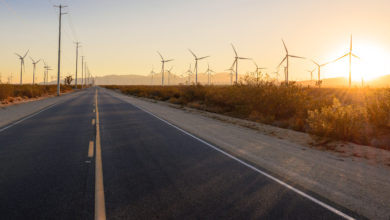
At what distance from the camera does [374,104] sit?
12.9m

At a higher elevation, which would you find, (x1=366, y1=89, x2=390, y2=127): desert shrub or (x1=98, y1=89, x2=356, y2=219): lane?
(x1=366, y1=89, x2=390, y2=127): desert shrub

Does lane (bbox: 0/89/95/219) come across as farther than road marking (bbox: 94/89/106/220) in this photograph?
Yes

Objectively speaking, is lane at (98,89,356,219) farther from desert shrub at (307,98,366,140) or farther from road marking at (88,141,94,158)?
desert shrub at (307,98,366,140)

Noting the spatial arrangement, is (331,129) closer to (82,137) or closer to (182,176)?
(182,176)

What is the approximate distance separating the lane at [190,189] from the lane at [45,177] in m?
0.46

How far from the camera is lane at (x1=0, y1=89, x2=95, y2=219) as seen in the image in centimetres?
458

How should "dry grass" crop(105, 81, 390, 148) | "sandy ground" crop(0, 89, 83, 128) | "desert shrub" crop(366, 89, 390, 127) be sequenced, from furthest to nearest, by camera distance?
"sandy ground" crop(0, 89, 83, 128), "desert shrub" crop(366, 89, 390, 127), "dry grass" crop(105, 81, 390, 148)

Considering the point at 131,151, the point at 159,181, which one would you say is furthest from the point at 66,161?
the point at 159,181

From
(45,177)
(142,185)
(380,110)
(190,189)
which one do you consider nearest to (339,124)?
(380,110)

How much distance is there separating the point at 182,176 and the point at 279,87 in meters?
14.7

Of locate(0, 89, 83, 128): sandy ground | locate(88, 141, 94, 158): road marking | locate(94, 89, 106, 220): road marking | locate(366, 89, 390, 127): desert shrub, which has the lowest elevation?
locate(94, 89, 106, 220): road marking

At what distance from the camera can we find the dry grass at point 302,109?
11.1 meters

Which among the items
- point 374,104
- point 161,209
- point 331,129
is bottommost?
point 161,209

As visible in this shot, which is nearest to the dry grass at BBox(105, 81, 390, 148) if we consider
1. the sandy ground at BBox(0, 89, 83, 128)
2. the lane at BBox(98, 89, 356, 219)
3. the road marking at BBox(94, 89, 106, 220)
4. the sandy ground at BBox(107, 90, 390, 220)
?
the sandy ground at BBox(107, 90, 390, 220)
